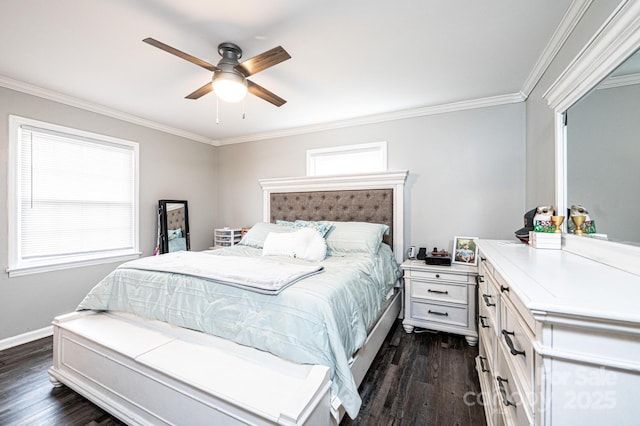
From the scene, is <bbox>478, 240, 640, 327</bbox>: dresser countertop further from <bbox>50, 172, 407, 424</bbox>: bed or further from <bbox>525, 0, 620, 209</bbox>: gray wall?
<bbox>525, 0, 620, 209</bbox>: gray wall

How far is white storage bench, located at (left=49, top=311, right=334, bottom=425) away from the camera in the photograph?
3.69ft

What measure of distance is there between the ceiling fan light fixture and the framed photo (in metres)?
2.51

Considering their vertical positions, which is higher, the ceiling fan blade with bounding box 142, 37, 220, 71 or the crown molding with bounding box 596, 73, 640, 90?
the ceiling fan blade with bounding box 142, 37, 220, 71

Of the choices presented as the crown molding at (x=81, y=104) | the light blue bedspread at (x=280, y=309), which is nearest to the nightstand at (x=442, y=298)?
the light blue bedspread at (x=280, y=309)

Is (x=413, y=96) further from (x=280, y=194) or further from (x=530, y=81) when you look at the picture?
(x=280, y=194)

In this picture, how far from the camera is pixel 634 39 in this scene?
1.03 metres

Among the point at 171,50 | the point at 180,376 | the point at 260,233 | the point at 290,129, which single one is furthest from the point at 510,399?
the point at 290,129

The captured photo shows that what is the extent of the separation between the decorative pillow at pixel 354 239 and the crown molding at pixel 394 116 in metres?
1.37

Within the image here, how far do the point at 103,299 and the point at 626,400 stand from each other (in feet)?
8.89

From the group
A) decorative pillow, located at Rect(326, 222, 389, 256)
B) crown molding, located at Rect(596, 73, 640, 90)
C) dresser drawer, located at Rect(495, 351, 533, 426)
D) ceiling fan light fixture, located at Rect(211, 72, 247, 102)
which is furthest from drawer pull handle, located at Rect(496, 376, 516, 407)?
ceiling fan light fixture, located at Rect(211, 72, 247, 102)

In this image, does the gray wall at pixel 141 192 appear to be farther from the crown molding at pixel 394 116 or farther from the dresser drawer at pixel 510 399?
the dresser drawer at pixel 510 399

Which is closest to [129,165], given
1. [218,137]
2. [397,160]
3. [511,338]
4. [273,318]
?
[218,137]

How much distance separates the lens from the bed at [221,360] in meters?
1.17

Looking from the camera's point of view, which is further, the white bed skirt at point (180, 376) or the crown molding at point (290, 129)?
the crown molding at point (290, 129)
